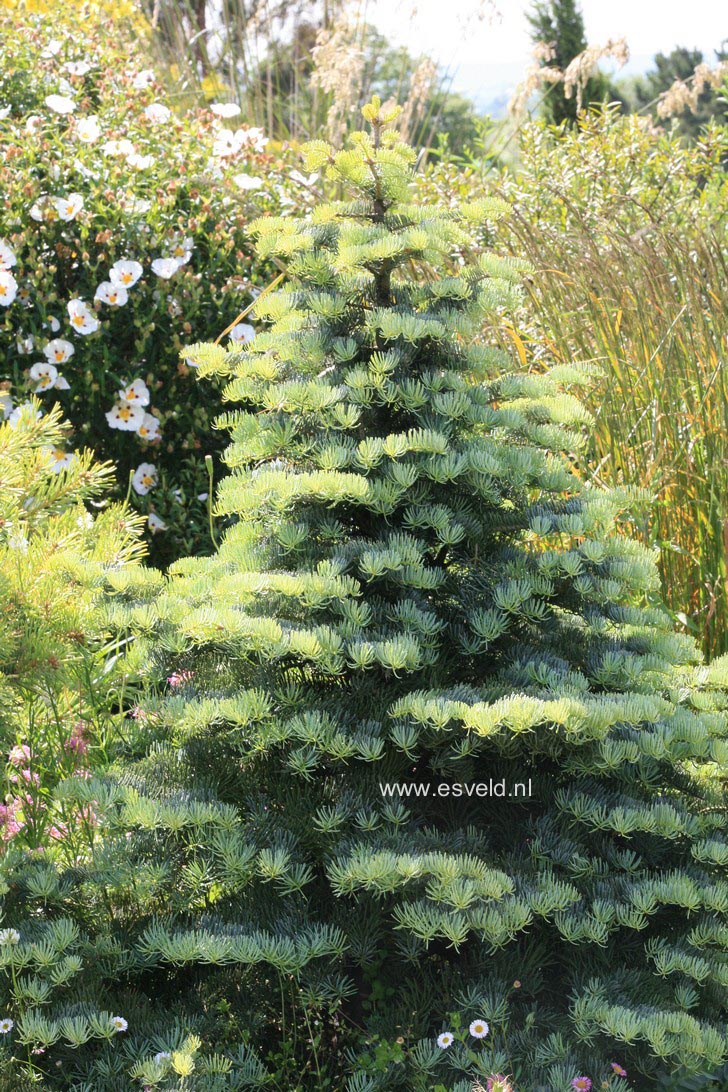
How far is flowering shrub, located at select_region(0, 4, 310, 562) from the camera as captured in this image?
4.12 m

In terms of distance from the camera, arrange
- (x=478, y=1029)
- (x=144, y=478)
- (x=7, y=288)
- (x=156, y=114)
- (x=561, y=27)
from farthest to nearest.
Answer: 1. (x=561, y=27)
2. (x=156, y=114)
3. (x=144, y=478)
4. (x=7, y=288)
5. (x=478, y=1029)

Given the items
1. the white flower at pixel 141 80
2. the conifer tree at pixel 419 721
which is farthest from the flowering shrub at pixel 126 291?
the conifer tree at pixel 419 721

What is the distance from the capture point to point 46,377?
4.02m

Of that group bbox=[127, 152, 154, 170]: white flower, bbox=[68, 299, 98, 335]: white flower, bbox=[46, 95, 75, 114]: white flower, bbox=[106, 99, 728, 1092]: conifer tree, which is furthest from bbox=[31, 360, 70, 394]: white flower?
bbox=[106, 99, 728, 1092]: conifer tree

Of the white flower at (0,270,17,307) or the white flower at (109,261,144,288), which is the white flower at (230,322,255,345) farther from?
the white flower at (0,270,17,307)

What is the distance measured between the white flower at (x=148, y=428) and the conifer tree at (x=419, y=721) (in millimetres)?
1868

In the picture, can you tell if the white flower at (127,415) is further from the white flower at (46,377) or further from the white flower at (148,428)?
the white flower at (46,377)

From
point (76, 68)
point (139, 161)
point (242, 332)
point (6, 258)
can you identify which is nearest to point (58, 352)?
point (6, 258)

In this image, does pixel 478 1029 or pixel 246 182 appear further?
pixel 246 182

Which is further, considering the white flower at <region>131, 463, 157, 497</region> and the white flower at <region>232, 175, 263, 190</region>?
the white flower at <region>232, 175, 263, 190</region>

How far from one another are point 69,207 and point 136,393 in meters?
0.77

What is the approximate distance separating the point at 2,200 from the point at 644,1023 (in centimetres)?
376

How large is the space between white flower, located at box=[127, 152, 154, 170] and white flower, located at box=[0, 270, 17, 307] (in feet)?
2.96

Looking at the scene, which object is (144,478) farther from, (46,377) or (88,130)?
(88,130)
